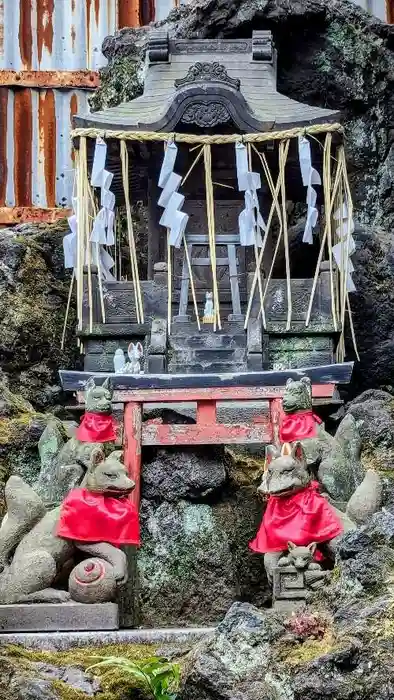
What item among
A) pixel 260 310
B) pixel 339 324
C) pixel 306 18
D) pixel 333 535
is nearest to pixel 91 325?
pixel 260 310

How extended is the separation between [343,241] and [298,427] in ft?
12.7

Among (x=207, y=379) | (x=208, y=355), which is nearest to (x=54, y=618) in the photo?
(x=207, y=379)

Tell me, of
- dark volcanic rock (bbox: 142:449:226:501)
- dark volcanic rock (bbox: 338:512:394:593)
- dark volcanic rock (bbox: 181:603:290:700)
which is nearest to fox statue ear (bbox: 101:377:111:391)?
dark volcanic rock (bbox: 142:449:226:501)

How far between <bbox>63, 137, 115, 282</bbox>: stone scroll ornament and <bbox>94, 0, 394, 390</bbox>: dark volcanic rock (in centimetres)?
396

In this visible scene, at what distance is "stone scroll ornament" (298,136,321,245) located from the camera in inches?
516

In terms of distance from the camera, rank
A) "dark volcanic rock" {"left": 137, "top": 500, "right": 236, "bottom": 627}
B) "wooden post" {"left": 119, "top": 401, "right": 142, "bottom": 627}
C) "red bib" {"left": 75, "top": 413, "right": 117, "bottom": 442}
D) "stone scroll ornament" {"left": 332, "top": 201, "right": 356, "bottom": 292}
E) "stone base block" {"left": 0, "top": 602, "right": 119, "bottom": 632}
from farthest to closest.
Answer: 1. "stone scroll ornament" {"left": 332, "top": 201, "right": 356, "bottom": 292}
2. "dark volcanic rock" {"left": 137, "top": 500, "right": 236, "bottom": 627}
3. "red bib" {"left": 75, "top": 413, "right": 117, "bottom": 442}
4. "wooden post" {"left": 119, "top": 401, "right": 142, "bottom": 627}
5. "stone base block" {"left": 0, "top": 602, "right": 119, "bottom": 632}

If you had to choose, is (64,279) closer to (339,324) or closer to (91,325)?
(91,325)

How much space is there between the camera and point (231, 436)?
422 inches

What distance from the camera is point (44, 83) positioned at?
58.9 feet

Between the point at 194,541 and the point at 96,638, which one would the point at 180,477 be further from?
the point at 96,638

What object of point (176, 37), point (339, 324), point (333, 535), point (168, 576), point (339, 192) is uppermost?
point (176, 37)

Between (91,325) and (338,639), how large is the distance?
21.9ft

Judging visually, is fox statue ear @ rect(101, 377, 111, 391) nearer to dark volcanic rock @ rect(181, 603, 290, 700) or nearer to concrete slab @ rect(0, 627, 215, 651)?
concrete slab @ rect(0, 627, 215, 651)

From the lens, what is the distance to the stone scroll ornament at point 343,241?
1327 centimetres
